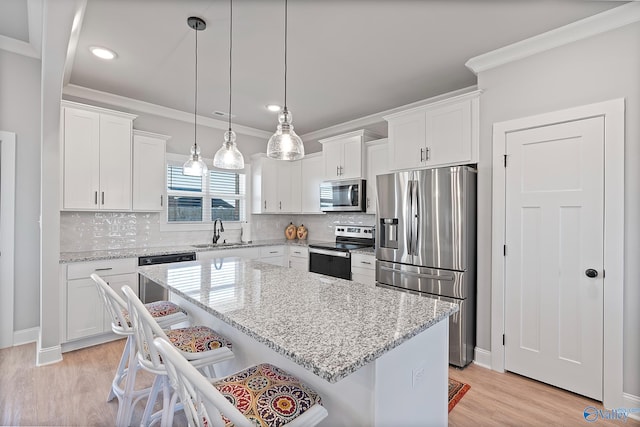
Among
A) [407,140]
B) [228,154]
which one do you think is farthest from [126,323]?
[407,140]

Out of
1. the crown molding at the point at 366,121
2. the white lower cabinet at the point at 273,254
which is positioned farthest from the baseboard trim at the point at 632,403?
the white lower cabinet at the point at 273,254

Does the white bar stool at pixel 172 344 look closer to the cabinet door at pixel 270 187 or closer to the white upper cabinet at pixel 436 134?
the white upper cabinet at pixel 436 134

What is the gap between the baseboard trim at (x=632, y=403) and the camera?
6.71 ft

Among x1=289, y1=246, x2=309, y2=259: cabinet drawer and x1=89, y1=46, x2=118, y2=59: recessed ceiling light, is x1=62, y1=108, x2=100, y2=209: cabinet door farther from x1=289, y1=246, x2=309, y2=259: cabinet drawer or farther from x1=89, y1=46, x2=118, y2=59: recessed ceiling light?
x1=289, y1=246, x2=309, y2=259: cabinet drawer

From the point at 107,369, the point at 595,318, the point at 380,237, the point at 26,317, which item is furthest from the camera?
the point at 380,237

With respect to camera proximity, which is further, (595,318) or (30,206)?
(30,206)

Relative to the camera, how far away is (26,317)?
309cm

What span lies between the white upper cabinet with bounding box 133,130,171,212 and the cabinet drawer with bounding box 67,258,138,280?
698mm

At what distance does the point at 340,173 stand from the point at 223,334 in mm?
2907

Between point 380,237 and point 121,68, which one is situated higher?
point 121,68

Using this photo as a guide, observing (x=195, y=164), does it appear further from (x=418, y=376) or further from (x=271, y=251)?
(x=271, y=251)

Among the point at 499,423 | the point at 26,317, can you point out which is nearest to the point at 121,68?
the point at 26,317

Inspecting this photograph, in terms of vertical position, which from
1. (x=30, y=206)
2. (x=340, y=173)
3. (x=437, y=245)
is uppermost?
(x=340, y=173)

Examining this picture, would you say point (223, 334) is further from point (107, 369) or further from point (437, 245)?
point (437, 245)
